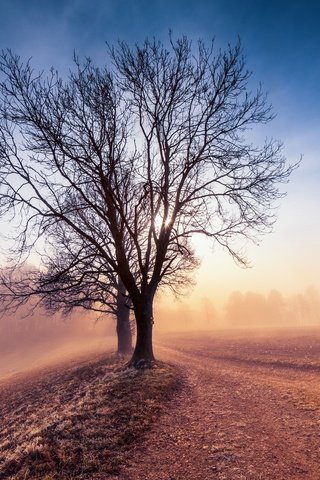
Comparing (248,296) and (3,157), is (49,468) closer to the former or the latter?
(3,157)

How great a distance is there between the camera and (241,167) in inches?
499

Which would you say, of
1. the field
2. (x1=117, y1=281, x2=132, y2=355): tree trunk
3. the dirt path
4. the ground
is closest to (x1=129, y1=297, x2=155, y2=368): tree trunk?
the field

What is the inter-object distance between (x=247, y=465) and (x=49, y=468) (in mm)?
3560

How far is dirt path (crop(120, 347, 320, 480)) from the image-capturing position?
17.2 ft

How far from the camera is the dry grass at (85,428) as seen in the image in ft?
18.5

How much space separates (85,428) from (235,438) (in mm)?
3340

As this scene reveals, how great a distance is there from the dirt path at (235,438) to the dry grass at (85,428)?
0.45 m

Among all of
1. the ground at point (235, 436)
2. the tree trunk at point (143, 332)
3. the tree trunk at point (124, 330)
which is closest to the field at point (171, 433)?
the ground at point (235, 436)

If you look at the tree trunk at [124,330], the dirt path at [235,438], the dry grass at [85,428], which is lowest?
the dirt path at [235,438]

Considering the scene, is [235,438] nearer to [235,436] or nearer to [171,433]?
[235,436]

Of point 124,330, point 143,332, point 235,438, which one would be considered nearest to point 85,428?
point 235,438

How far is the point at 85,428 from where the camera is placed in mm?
7027

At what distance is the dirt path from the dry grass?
449 millimetres

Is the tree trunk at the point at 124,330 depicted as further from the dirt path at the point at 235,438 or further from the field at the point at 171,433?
the dirt path at the point at 235,438
